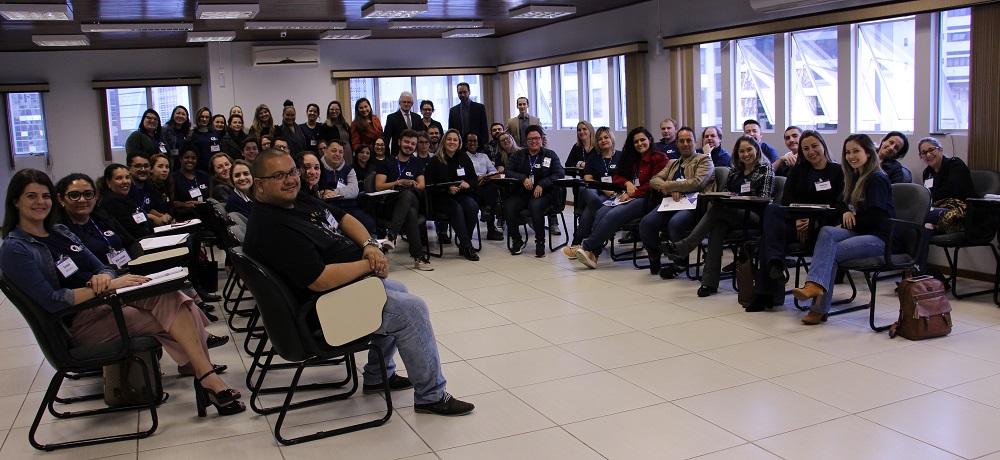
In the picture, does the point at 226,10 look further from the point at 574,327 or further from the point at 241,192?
the point at 574,327

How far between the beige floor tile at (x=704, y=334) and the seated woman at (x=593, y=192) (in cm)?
228

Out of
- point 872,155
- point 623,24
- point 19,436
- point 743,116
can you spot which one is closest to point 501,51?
point 623,24

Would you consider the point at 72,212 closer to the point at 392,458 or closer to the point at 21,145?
the point at 392,458

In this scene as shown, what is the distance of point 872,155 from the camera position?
4875mm

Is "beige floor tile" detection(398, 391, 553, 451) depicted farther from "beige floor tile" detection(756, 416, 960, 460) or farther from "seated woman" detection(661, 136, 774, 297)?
"seated woman" detection(661, 136, 774, 297)

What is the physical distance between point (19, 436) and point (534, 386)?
2.28 meters

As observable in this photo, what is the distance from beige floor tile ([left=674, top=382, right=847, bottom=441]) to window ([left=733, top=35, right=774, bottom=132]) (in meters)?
5.03

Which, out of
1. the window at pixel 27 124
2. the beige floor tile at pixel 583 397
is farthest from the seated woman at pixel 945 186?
the window at pixel 27 124

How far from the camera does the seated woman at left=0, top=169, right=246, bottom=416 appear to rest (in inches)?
128

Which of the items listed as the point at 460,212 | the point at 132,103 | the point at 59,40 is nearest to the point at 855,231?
the point at 460,212

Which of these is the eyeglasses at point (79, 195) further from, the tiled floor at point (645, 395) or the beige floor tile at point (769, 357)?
the beige floor tile at point (769, 357)

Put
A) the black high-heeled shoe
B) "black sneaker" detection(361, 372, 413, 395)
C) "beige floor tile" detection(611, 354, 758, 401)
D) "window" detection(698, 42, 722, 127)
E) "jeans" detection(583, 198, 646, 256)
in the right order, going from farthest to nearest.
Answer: "window" detection(698, 42, 722, 127)
"jeans" detection(583, 198, 646, 256)
"black sneaker" detection(361, 372, 413, 395)
"beige floor tile" detection(611, 354, 758, 401)
the black high-heeled shoe

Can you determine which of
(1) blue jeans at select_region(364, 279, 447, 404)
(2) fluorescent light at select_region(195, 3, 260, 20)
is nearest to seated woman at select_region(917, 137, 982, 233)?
(1) blue jeans at select_region(364, 279, 447, 404)

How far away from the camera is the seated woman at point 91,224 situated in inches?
159
